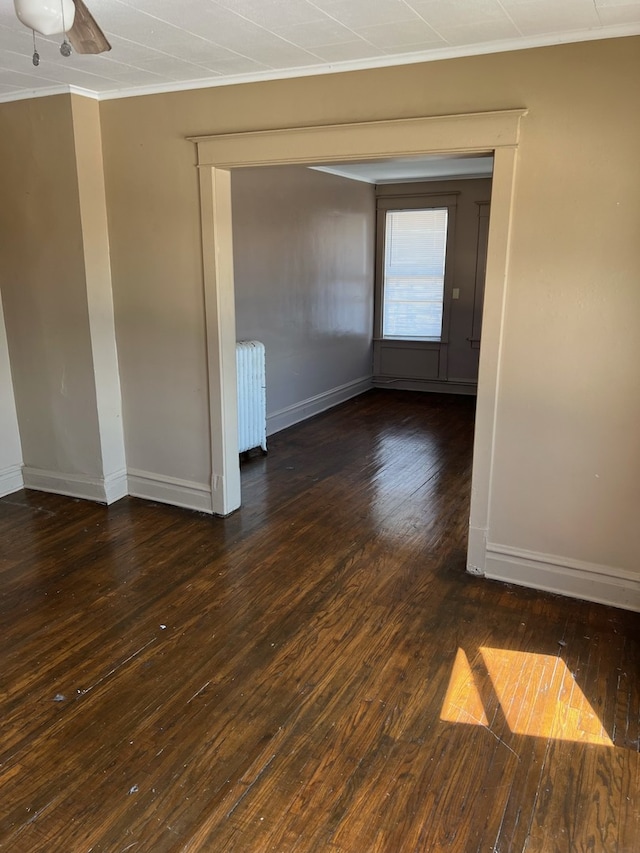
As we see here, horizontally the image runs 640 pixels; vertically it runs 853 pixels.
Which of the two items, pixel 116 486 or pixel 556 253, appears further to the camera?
pixel 116 486

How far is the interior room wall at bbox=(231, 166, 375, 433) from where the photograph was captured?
544 centimetres

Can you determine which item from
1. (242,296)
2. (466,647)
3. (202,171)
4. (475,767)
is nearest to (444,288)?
(242,296)

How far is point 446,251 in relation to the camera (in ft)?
24.6

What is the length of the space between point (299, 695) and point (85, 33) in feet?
7.60

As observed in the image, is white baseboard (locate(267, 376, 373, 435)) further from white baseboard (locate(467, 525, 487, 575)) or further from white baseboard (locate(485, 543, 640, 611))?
white baseboard (locate(485, 543, 640, 611))

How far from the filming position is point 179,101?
3570 millimetres

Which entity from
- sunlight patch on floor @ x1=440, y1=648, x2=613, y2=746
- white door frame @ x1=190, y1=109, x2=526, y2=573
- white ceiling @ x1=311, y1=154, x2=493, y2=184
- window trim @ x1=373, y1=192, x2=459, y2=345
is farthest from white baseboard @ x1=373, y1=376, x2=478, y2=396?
sunlight patch on floor @ x1=440, y1=648, x2=613, y2=746

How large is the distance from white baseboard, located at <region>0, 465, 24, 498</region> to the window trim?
15.9 ft

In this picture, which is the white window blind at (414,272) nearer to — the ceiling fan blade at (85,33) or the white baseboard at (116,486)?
the white baseboard at (116,486)

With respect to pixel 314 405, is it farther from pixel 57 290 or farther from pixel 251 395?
pixel 57 290

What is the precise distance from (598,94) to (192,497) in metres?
3.10

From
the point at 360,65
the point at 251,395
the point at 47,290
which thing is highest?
the point at 360,65

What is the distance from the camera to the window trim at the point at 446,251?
7.42 m

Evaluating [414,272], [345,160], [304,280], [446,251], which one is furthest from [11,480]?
[446,251]
